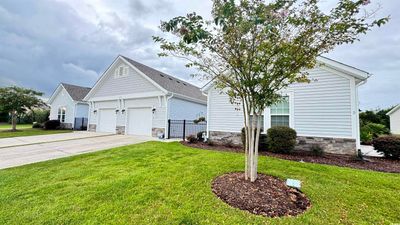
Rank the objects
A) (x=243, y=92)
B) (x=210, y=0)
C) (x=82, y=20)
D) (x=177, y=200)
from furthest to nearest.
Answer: (x=82, y=20), (x=243, y=92), (x=210, y=0), (x=177, y=200)

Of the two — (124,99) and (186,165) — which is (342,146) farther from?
(124,99)

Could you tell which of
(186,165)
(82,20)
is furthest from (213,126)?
(82,20)

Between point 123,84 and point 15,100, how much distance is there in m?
13.3

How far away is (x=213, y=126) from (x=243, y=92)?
22.6 ft

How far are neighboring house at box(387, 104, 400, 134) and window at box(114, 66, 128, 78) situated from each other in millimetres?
27089

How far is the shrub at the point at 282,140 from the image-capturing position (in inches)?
306

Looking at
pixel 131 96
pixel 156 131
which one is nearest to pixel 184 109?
pixel 156 131

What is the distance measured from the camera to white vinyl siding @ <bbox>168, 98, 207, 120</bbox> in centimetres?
1355

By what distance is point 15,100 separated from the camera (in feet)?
62.0

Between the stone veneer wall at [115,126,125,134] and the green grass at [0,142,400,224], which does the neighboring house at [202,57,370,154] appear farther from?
the stone veneer wall at [115,126,125,134]

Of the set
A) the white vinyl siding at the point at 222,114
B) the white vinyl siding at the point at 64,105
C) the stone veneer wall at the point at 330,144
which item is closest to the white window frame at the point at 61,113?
the white vinyl siding at the point at 64,105

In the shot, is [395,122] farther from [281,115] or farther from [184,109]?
[184,109]

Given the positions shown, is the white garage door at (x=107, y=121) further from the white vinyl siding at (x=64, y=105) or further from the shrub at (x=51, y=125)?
the shrub at (x=51, y=125)

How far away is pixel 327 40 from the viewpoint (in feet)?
11.6
